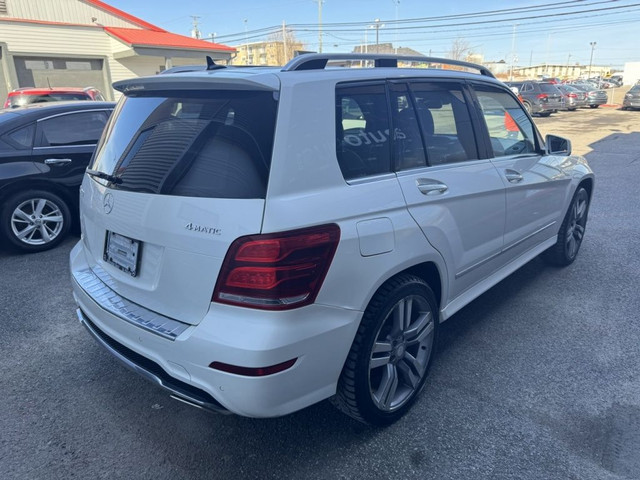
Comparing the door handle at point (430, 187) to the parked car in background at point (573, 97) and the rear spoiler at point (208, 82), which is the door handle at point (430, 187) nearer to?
the rear spoiler at point (208, 82)

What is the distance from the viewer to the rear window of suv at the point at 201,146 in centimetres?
203

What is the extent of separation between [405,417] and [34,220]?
462 centimetres

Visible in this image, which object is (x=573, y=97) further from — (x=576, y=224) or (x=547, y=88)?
(x=576, y=224)

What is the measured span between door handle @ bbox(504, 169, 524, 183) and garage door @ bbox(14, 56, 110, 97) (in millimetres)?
22610

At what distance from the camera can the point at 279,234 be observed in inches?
76.4

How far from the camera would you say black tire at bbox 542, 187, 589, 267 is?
4.61 metres

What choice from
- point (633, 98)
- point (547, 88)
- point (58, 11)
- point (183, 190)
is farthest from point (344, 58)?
point (633, 98)

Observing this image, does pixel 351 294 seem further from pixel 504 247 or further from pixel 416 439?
pixel 504 247

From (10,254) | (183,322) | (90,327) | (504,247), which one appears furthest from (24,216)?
(504,247)

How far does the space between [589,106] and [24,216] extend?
34.4 meters

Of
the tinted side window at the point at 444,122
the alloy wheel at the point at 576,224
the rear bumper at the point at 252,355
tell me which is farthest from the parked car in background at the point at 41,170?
the alloy wheel at the point at 576,224

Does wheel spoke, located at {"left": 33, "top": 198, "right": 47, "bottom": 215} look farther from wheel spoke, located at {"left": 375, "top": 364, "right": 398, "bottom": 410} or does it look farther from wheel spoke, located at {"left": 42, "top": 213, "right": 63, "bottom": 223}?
wheel spoke, located at {"left": 375, "top": 364, "right": 398, "bottom": 410}

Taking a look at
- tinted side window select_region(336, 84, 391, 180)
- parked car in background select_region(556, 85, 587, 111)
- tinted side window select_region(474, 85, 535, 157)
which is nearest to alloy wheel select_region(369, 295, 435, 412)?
tinted side window select_region(336, 84, 391, 180)

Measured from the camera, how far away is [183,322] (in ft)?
6.99
